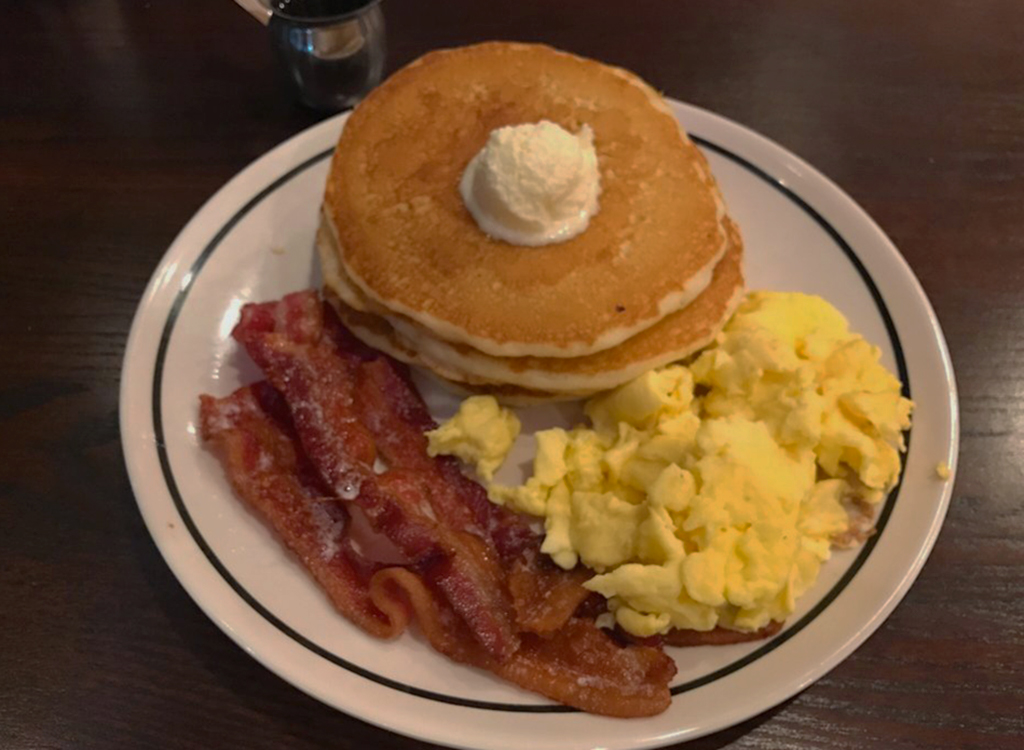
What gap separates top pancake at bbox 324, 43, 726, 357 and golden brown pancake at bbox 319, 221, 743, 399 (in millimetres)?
48

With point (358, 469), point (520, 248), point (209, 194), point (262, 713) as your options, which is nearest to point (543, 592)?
point (358, 469)

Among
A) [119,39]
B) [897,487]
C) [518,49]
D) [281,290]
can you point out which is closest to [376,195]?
[281,290]

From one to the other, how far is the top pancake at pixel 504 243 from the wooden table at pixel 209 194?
1.98 ft

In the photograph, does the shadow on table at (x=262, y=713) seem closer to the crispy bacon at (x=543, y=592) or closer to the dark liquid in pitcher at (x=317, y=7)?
the crispy bacon at (x=543, y=592)

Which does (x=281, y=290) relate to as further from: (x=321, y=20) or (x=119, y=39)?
(x=119, y=39)

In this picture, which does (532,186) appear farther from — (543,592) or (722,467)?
(543,592)

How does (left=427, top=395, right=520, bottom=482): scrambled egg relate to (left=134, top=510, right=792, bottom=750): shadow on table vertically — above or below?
above

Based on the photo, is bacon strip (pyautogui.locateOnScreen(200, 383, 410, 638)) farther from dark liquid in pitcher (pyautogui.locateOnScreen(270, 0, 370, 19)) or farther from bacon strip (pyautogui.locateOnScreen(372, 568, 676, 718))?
dark liquid in pitcher (pyautogui.locateOnScreen(270, 0, 370, 19))

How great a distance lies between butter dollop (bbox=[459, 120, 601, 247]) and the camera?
159cm

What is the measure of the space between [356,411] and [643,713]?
0.75 meters

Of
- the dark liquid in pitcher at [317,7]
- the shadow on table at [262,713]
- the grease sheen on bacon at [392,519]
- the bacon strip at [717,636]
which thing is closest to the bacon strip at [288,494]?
the grease sheen on bacon at [392,519]

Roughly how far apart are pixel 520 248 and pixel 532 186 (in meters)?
0.13

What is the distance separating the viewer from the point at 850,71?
2.49 meters

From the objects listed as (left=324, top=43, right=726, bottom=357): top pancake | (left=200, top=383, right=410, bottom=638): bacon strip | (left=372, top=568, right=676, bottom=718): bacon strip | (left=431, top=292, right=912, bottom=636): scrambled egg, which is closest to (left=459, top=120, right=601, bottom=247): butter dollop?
(left=324, top=43, right=726, bottom=357): top pancake
